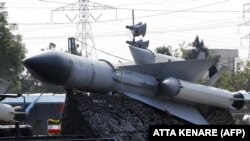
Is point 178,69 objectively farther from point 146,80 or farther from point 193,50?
point 193,50

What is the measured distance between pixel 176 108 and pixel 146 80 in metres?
1.48

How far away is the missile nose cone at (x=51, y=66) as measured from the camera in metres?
17.9

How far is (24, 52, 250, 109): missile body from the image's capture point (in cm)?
1800

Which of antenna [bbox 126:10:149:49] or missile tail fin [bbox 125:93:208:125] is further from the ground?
antenna [bbox 126:10:149:49]

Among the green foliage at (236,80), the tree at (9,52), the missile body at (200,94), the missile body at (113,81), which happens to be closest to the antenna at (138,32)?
the missile body at (113,81)

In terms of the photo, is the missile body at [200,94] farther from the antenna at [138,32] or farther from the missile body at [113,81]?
the antenna at [138,32]

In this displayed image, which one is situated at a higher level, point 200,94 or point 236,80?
point 200,94

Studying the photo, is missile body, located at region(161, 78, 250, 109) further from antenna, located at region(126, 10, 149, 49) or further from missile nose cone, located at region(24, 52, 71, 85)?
missile nose cone, located at region(24, 52, 71, 85)

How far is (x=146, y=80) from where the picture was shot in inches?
813

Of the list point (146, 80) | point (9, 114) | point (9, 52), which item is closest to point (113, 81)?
point (146, 80)

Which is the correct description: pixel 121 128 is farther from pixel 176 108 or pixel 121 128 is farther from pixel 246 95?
pixel 246 95

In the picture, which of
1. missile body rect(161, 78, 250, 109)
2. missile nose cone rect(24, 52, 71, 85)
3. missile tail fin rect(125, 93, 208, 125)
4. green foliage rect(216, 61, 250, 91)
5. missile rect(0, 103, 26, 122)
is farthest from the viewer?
green foliage rect(216, 61, 250, 91)

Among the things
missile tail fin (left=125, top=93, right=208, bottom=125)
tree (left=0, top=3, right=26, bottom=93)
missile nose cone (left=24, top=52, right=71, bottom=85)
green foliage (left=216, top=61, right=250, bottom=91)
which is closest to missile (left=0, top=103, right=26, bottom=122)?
missile nose cone (left=24, top=52, right=71, bottom=85)

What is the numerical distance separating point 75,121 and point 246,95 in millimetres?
7055
